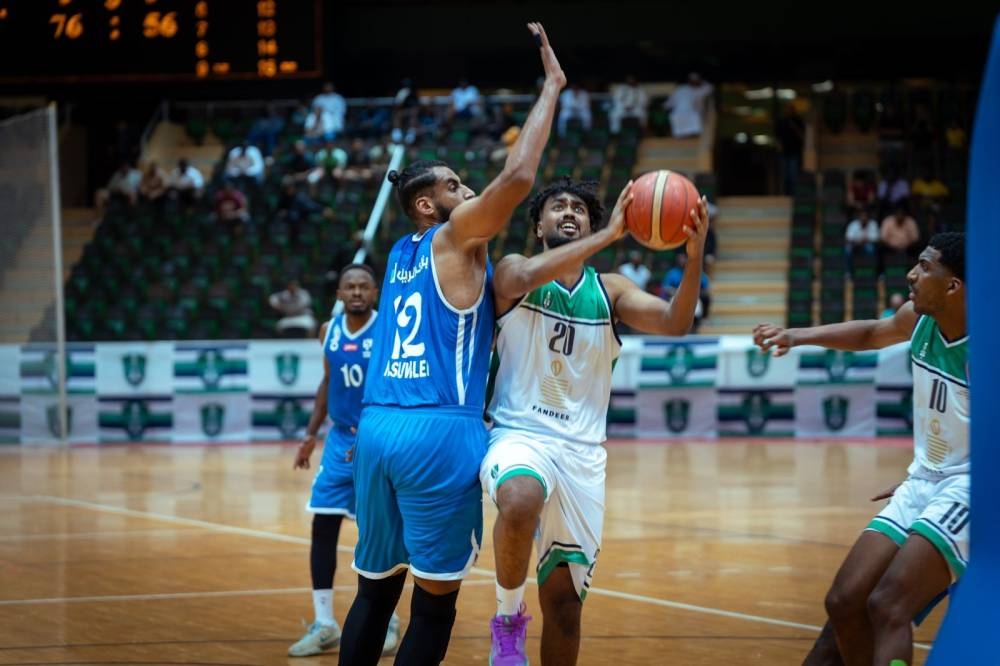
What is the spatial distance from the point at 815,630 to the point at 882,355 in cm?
1030

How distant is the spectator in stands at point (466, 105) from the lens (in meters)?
22.7

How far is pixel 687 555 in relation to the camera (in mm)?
9211

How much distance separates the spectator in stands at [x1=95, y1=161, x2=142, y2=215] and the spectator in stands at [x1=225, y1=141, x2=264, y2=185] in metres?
1.57

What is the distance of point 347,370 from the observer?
711 cm

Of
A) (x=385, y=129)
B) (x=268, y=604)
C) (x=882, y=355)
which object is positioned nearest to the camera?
(x=268, y=604)

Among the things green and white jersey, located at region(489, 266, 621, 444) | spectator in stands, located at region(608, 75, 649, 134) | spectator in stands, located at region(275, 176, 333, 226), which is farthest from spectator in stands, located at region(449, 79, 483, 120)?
green and white jersey, located at region(489, 266, 621, 444)

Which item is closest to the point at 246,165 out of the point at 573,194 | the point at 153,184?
the point at 153,184

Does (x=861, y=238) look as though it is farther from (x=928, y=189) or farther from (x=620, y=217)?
(x=620, y=217)

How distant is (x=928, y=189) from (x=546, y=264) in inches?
688

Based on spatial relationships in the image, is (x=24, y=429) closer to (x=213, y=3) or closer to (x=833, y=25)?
(x=213, y=3)

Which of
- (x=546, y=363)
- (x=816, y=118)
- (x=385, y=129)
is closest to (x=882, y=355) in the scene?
(x=816, y=118)

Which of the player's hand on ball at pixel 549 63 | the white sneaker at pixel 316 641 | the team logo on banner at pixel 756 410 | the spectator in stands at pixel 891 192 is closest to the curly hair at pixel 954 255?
the player's hand on ball at pixel 549 63

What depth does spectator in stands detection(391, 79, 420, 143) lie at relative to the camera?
22531mm

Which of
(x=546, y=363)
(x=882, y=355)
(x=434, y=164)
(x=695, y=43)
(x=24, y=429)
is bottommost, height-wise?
(x=24, y=429)
